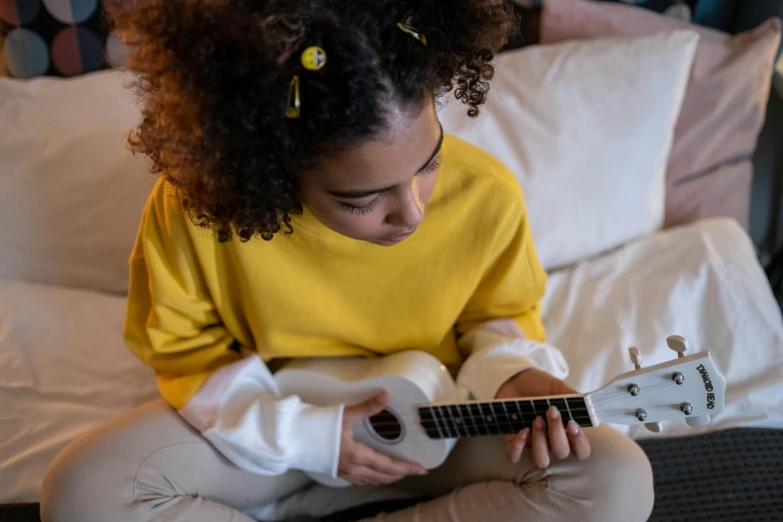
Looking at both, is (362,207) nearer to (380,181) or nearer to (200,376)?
(380,181)

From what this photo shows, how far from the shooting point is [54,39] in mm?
1202

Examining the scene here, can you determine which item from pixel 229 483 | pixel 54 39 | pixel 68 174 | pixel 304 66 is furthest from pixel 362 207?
pixel 54 39

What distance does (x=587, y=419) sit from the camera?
74cm

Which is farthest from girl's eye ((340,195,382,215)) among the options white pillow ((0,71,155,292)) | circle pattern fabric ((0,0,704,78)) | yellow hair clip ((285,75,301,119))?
circle pattern fabric ((0,0,704,78))

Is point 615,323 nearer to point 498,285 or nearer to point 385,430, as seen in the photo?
point 498,285

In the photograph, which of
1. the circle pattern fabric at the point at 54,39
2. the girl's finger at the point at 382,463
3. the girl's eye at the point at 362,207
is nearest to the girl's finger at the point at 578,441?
the girl's finger at the point at 382,463

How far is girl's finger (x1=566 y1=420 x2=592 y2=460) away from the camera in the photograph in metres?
0.74

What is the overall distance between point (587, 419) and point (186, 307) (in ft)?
1.68

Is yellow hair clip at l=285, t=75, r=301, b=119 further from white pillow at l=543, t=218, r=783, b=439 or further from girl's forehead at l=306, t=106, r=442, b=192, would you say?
white pillow at l=543, t=218, r=783, b=439

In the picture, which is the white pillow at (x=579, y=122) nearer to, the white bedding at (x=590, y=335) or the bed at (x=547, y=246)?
the bed at (x=547, y=246)

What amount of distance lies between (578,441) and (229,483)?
44 centimetres

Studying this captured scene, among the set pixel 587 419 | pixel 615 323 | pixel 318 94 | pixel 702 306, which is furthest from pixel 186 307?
pixel 702 306

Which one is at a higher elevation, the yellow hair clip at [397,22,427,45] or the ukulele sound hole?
the yellow hair clip at [397,22,427,45]

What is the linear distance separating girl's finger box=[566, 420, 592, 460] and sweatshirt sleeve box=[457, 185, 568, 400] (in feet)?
0.37
